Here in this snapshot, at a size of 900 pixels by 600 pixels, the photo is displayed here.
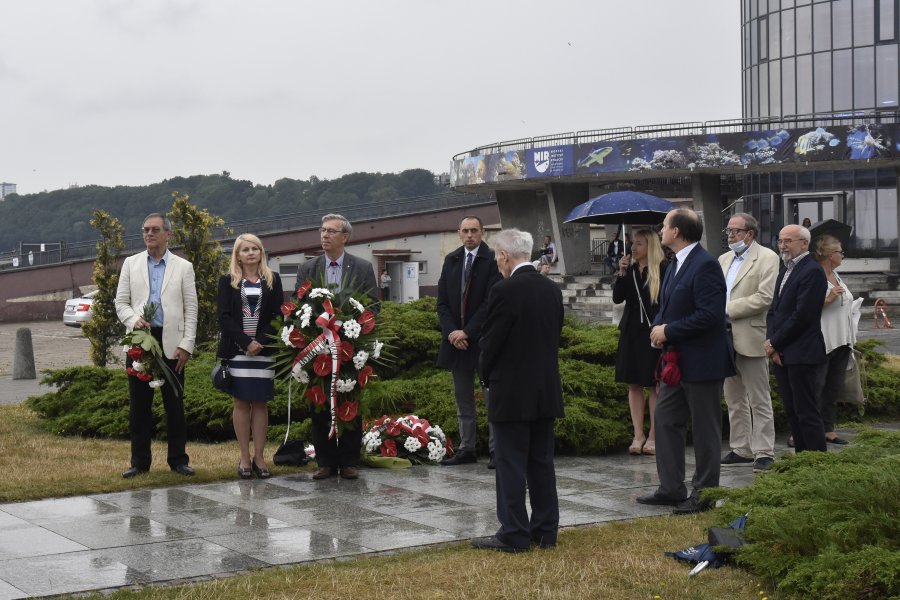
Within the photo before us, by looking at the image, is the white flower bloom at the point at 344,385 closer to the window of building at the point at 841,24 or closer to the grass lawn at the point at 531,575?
the grass lawn at the point at 531,575

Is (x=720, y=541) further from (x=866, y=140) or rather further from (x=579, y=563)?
(x=866, y=140)

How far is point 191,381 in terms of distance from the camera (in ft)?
38.3

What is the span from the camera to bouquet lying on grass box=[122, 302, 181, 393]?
8.68 m

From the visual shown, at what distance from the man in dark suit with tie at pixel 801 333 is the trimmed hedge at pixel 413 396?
171 cm

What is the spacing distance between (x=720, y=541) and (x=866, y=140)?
3908 centimetres

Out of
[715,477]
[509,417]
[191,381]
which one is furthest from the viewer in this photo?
[191,381]

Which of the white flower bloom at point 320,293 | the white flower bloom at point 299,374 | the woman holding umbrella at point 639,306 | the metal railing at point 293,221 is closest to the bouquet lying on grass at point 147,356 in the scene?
the white flower bloom at point 299,374

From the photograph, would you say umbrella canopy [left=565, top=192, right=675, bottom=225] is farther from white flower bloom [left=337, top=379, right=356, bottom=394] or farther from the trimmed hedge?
white flower bloom [left=337, top=379, right=356, bottom=394]

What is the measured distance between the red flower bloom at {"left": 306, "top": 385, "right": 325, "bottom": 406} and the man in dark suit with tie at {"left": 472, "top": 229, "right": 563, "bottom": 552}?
2509 millimetres

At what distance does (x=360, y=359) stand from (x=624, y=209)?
12.0m

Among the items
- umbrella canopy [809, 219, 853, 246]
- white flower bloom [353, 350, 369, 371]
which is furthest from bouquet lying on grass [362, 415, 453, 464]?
umbrella canopy [809, 219, 853, 246]

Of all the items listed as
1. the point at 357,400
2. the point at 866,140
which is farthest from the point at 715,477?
the point at 866,140

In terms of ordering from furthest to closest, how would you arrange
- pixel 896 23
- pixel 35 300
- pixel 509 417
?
pixel 896 23, pixel 35 300, pixel 509 417

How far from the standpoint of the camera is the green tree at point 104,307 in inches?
698
